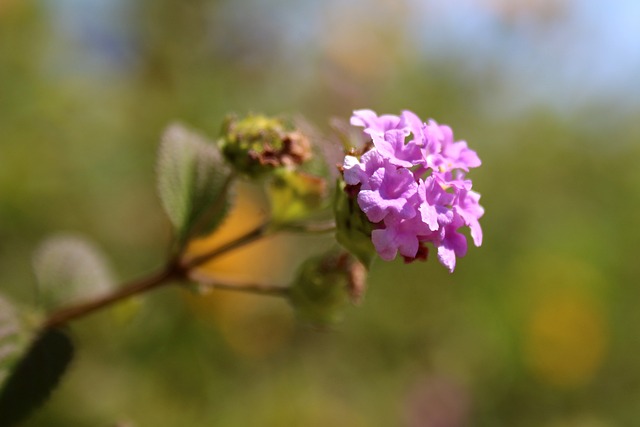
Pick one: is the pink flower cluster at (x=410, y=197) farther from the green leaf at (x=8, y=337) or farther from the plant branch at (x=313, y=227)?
the green leaf at (x=8, y=337)

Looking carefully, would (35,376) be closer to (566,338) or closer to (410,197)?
(410,197)

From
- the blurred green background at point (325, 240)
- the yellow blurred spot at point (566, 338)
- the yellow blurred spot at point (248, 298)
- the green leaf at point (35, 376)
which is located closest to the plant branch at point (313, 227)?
the green leaf at point (35, 376)

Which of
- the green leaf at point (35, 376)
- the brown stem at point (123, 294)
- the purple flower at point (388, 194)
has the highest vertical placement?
the purple flower at point (388, 194)

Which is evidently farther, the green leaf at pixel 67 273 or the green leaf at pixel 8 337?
the green leaf at pixel 67 273

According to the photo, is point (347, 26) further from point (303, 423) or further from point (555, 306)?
point (303, 423)

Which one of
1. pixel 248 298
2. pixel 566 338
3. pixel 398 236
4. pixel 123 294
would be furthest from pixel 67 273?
pixel 566 338

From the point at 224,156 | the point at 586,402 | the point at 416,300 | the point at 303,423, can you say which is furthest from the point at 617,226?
the point at 224,156

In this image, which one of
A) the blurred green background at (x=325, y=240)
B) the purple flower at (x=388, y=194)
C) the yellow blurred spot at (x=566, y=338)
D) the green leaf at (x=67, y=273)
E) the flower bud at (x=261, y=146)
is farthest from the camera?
the yellow blurred spot at (x=566, y=338)
